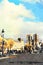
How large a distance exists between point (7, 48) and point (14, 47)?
2604 cm

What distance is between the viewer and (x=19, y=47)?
198m

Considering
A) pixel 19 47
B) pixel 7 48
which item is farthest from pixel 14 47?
pixel 7 48

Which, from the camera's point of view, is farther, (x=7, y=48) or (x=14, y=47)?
(x=14, y=47)

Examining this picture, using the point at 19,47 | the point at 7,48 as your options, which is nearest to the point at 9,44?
the point at 7,48

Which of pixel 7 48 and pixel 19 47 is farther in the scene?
pixel 19 47

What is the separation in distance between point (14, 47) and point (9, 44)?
53.1 ft

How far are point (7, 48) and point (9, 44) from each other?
10.1 m

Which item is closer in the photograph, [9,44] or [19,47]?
[9,44]

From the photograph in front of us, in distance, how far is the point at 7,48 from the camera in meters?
162

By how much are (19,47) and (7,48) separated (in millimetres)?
36337

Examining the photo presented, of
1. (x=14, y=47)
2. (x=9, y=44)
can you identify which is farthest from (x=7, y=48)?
(x=14, y=47)

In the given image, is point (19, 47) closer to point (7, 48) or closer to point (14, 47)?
point (14, 47)

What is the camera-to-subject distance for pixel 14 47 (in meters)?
188

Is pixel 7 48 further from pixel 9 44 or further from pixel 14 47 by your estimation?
pixel 14 47
